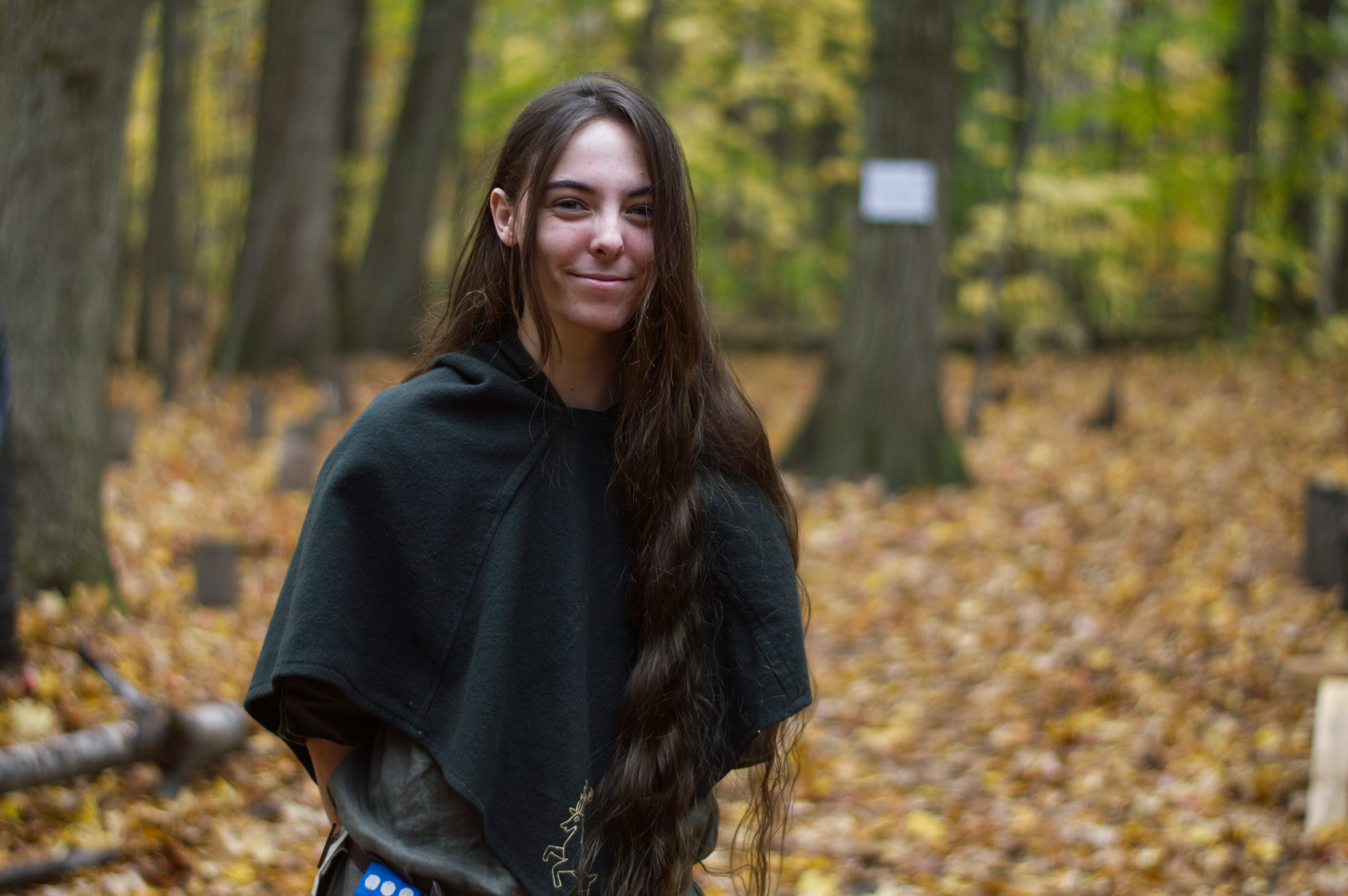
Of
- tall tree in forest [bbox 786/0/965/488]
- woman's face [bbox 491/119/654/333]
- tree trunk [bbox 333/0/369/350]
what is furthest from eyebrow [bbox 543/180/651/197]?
tree trunk [bbox 333/0/369/350]

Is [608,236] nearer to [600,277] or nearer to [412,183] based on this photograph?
[600,277]

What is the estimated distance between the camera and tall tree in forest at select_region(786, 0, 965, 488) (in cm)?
941

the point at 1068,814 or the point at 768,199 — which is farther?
the point at 768,199

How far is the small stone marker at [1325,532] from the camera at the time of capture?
632cm

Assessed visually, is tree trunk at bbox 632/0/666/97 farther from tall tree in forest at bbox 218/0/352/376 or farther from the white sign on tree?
the white sign on tree

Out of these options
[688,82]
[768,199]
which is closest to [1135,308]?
[768,199]

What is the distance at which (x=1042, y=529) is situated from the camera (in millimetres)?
8211

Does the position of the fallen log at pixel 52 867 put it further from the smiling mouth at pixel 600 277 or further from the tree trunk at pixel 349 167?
the tree trunk at pixel 349 167

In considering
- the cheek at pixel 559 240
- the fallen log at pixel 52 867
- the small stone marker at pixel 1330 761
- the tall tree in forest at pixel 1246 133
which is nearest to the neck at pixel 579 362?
the cheek at pixel 559 240

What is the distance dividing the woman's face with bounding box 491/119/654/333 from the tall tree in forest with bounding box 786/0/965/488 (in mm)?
7692

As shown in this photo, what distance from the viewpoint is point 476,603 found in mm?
1806

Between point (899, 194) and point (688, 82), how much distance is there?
9003mm

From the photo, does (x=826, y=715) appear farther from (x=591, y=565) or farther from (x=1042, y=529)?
(x=591, y=565)

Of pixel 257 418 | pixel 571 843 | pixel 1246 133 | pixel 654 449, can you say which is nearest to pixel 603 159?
pixel 654 449
